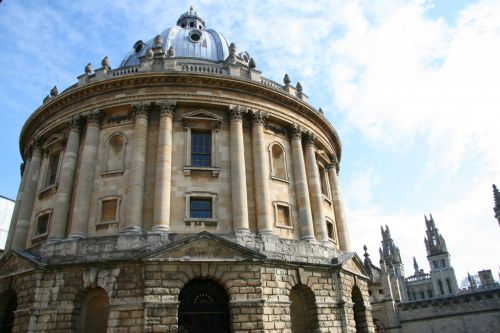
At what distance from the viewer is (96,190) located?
21.5 meters

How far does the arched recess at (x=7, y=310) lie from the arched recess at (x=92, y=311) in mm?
4537

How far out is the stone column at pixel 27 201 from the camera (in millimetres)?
23092

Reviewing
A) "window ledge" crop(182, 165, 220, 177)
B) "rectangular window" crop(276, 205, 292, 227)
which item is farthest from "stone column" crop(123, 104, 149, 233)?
"rectangular window" crop(276, 205, 292, 227)

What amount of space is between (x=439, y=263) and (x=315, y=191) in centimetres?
9199

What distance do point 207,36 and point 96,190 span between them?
18.3 metres

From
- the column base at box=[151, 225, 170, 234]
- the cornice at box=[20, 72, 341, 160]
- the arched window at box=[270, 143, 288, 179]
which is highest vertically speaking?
the cornice at box=[20, 72, 341, 160]

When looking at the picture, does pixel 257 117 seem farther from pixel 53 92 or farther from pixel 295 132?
pixel 53 92

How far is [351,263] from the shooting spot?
23750mm

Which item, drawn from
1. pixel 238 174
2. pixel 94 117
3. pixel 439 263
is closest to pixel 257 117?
pixel 238 174

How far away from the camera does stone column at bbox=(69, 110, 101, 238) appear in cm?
2025

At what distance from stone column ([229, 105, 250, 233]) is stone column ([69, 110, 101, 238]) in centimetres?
757

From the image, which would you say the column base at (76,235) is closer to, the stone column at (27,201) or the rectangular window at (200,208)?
the stone column at (27,201)

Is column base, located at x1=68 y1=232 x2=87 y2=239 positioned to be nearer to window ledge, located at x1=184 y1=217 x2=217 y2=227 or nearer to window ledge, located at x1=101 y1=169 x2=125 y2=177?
window ledge, located at x1=101 y1=169 x2=125 y2=177

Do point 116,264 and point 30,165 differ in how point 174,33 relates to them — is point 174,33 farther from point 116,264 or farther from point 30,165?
point 116,264
